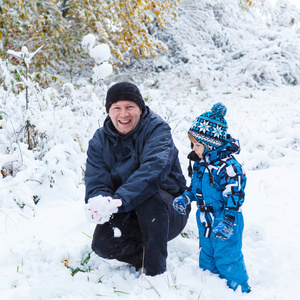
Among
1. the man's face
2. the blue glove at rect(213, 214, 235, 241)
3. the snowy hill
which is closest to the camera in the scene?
the blue glove at rect(213, 214, 235, 241)

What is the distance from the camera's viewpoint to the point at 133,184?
2041mm

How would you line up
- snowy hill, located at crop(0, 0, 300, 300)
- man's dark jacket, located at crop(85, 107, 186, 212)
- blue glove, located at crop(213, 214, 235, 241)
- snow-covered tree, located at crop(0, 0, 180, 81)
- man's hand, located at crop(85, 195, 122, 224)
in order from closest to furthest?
blue glove, located at crop(213, 214, 235, 241) < man's hand, located at crop(85, 195, 122, 224) < snowy hill, located at crop(0, 0, 300, 300) < man's dark jacket, located at crop(85, 107, 186, 212) < snow-covered tree, located at crop(0, 0, 180, 81)

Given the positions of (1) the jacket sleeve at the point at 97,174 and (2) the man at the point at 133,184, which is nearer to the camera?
(2) the man at the point at 133,184

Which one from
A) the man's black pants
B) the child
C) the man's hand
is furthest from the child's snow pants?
the man's hand

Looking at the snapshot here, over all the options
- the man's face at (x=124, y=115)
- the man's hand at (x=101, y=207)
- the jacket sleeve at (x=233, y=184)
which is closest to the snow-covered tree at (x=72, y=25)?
the man's face at (x=124, y=115)

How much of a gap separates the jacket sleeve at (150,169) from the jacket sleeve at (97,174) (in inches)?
7.8

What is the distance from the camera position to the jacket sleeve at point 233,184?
1812 millimetres

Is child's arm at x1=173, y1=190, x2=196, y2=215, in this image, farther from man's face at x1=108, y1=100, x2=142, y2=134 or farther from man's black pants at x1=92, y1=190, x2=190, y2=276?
man's face at x1=108, y1=100, x2=142, y2=134

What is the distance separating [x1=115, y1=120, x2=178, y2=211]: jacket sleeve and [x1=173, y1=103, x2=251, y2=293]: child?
0.75 ft

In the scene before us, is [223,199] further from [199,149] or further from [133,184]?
[133,184]

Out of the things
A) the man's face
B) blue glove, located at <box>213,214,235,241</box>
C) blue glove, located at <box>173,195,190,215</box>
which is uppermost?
the man's face

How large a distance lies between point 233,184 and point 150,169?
56 cm

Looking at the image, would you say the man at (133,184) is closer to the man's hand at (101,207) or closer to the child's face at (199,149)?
the man's hand at (101,207)

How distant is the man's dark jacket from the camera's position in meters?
2.12
